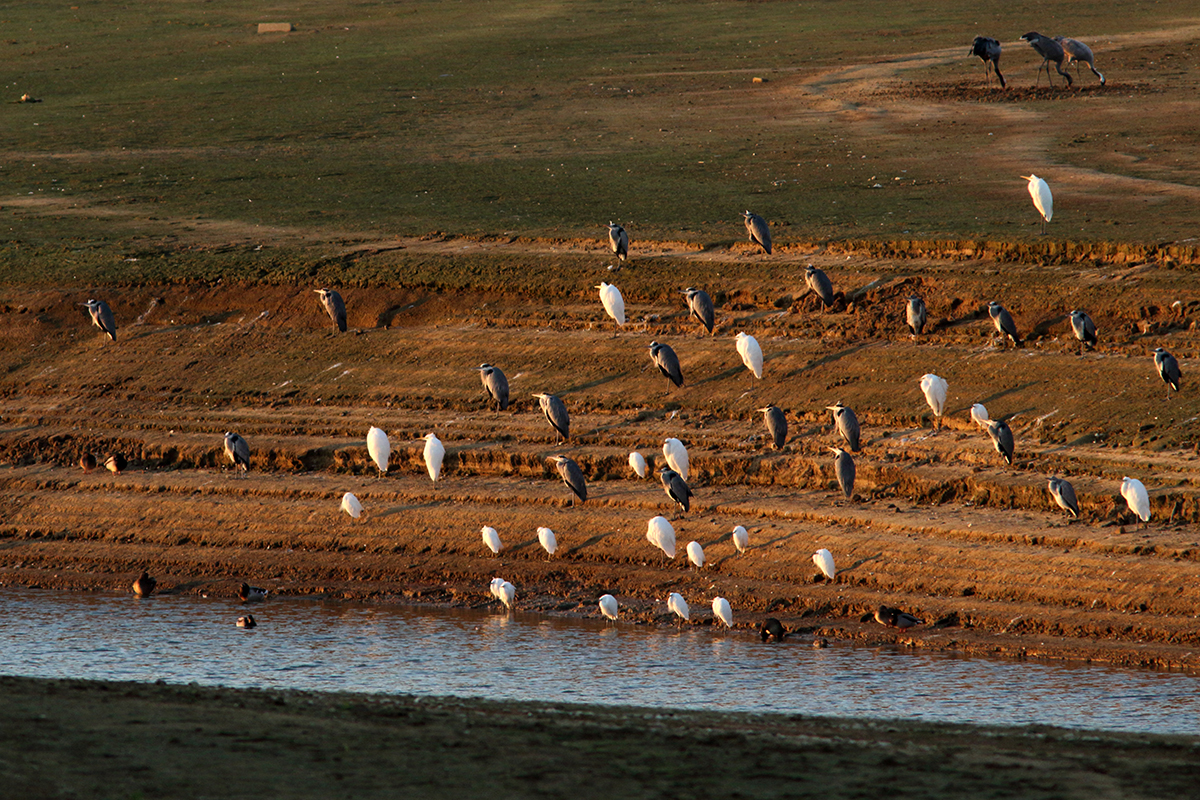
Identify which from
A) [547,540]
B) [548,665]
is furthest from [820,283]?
[548,665]

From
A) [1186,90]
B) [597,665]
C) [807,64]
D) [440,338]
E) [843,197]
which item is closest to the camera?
[597,665]

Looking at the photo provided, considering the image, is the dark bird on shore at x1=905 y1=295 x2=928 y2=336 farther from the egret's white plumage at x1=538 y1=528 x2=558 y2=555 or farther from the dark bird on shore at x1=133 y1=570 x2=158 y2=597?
the dark bird on shore at x1=133 y1=570 x2=158 y2=597

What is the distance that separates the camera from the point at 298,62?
1966 inches

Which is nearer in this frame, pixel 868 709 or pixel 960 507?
pixel 868 709

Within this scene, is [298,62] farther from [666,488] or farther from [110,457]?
[666,488]

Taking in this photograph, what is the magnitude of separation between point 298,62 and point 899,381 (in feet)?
114

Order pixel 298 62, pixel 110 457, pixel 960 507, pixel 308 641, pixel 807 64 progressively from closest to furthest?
pixel 308 641
pixel 960 507
pixel 110 457
pixel 807 64
pixel 298 62

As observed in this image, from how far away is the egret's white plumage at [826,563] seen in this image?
659 inches

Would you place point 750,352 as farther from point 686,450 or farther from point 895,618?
point 895,618

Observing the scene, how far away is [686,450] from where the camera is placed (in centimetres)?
1967

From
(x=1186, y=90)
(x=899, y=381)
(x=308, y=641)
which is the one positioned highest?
(x=1186, y=90)

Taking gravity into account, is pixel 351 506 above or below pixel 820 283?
below

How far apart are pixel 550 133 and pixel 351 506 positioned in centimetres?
1902

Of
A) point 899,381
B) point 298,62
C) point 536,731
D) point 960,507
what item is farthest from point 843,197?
point 298,62
